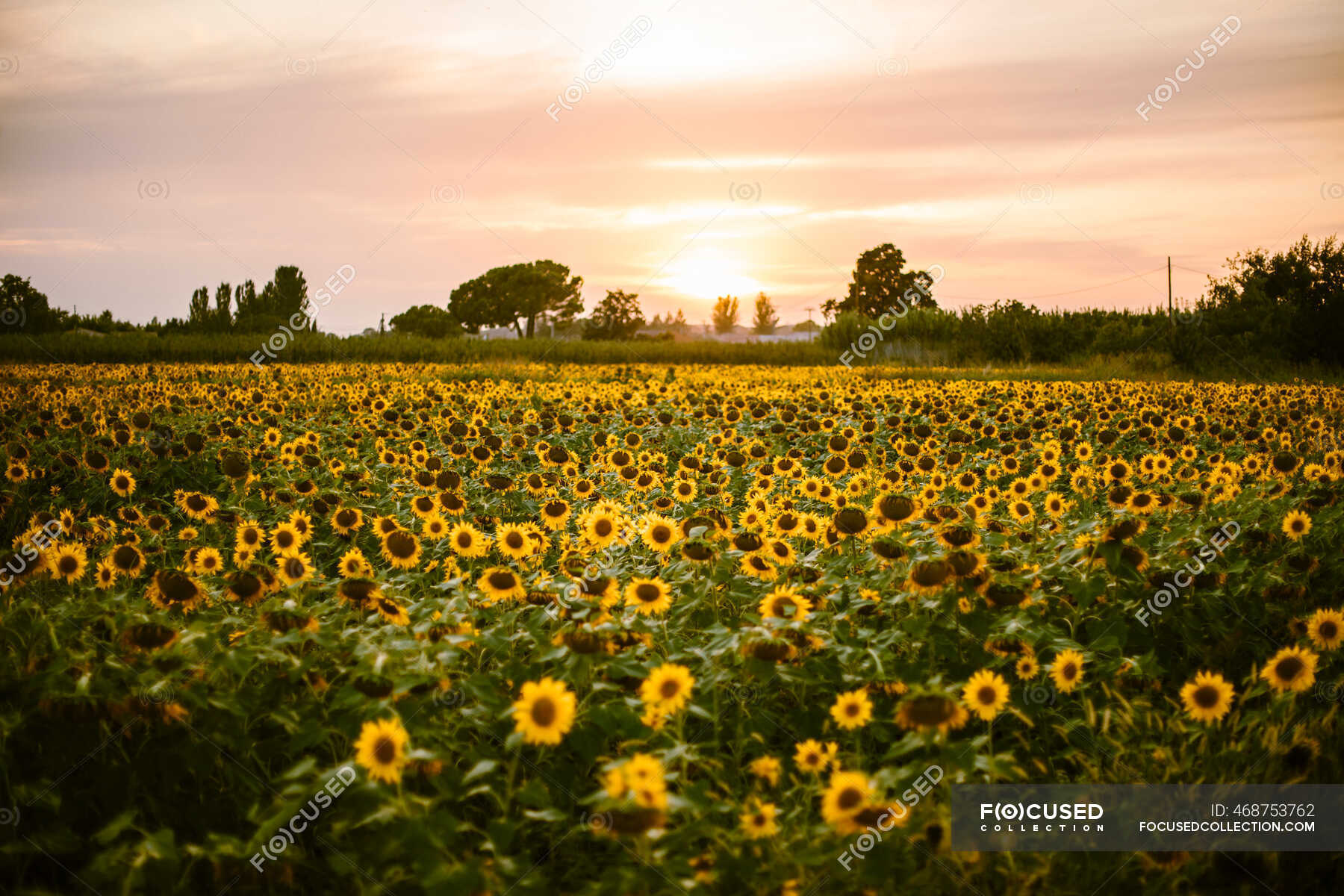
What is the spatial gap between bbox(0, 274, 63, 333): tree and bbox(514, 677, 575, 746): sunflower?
115 feet

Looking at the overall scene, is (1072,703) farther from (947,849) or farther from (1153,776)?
(947,849)

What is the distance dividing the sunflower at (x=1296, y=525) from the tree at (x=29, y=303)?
118ft

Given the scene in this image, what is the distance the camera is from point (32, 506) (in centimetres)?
634

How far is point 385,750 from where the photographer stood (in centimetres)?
215

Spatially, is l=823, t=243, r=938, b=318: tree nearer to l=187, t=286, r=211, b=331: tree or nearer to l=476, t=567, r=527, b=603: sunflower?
l=187, t=286, r=211, b=331: tree

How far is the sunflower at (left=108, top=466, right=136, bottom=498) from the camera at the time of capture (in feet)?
18.3

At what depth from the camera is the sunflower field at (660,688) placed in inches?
85.3

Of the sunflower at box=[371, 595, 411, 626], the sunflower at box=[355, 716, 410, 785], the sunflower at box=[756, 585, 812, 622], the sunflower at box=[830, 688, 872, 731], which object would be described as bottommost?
the sunflower at box=[830, 688, 872, 731]

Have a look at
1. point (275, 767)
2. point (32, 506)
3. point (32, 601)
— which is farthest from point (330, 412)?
point (275, 767)

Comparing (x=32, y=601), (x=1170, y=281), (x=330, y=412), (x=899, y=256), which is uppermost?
(x=899, y=256)

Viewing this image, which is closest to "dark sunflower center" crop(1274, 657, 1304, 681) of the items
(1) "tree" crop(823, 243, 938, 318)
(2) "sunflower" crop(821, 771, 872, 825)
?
(2) "sunflower" crop(821, 771, 872, 825)

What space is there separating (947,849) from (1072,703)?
1.41 meters

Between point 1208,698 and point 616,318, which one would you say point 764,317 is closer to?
point 616,318

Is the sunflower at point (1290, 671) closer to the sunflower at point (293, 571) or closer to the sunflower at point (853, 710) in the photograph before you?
the sunflower at point (853, 710)
